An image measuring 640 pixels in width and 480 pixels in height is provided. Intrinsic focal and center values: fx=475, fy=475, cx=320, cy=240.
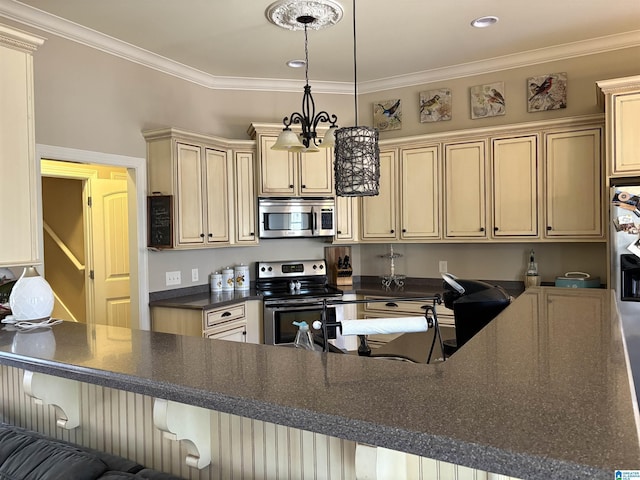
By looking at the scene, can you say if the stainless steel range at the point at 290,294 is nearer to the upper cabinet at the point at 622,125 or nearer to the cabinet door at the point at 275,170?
the cabinet door at the point at 275,170

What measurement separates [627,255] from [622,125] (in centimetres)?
90

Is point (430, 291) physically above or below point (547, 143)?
below

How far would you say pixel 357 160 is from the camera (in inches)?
92.0

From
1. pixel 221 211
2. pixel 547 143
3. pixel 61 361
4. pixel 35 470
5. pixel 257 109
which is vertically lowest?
pixel 35 470

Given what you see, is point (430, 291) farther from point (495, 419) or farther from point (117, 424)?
point (495, 419)

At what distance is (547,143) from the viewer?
12.4ft

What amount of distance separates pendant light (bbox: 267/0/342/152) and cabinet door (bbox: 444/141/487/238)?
1.46 meters

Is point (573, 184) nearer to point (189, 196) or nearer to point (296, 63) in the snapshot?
point (296, 63)

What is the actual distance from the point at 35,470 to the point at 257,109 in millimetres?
3867

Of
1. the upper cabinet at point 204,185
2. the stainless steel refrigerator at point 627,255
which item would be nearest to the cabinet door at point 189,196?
the upper cabinet at point 204,185

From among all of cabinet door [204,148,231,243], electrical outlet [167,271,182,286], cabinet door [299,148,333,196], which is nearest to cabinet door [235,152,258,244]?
cabinet door [204,148,231,243]

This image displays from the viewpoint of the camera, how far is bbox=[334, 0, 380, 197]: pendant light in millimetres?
2330

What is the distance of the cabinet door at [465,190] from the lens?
13.3ft

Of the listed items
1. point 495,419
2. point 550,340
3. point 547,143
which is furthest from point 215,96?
point 495,419
